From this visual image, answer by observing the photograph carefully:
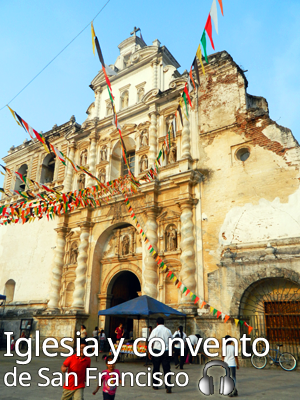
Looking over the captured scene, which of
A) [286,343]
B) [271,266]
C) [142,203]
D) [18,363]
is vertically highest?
[142,203]

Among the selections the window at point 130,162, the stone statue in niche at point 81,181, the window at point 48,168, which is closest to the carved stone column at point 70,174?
the stone statue in niche at point 81,181

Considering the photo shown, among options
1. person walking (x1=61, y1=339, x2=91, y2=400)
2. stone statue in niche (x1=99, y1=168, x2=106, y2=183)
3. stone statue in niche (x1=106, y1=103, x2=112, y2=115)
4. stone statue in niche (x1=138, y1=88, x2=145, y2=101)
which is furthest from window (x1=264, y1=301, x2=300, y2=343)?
stone statue in niche (x1=106, y1=103, x2=112, y2=115)

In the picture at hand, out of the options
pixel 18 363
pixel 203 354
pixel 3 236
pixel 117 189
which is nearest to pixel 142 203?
pixel 117 189

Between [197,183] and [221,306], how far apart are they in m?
4.86

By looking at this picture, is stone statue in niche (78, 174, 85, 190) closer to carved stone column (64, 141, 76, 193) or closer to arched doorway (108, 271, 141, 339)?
carved stone column (64, 141, 76, 193)

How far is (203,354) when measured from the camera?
1082 cm

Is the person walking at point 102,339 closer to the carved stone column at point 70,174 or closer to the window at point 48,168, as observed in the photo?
the carved stone column at point 70,174

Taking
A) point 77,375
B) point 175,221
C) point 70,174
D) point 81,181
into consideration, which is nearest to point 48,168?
point 70,174

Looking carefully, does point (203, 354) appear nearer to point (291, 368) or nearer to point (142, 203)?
point (291, 368)

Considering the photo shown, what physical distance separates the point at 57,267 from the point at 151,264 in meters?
5.97

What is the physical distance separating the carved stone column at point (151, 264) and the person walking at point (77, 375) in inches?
336

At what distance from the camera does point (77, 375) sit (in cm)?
436

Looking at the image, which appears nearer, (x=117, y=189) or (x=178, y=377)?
(x=178, y=377)

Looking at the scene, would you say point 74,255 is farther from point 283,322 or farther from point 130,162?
point 283,322
